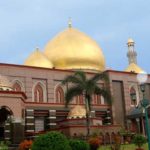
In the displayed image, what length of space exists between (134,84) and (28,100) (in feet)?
42.4

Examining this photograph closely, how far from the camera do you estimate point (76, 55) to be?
4106 cm

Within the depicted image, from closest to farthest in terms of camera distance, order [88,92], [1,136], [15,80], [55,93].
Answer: [88,92], [1,136], [15,80], [55,93]

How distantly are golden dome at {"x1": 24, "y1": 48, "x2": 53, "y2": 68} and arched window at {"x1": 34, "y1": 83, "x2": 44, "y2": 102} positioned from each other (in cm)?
328

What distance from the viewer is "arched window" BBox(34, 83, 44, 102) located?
36281 mm

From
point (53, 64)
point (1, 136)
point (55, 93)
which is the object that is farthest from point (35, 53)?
point (1, 136)

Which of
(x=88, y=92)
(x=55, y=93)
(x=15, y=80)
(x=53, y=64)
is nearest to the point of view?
(x=88, y=92)

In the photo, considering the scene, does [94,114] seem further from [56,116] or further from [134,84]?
[134,84]

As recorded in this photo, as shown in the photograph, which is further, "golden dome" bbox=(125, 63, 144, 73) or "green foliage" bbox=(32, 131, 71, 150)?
"golden dome" bbox=(125, 63, 144, 73)

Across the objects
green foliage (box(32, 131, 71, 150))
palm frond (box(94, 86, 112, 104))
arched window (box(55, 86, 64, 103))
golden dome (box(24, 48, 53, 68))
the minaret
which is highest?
the minaret

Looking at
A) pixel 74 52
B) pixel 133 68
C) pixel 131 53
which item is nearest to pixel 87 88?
pixel 74 52

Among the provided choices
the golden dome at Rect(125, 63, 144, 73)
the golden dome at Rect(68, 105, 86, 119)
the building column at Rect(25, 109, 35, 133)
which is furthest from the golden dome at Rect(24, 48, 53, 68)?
the golden dome at Rect(125, 63, 144, 73)

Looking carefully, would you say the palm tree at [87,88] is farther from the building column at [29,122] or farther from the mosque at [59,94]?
the building column at [29,122]

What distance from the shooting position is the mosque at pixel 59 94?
29269 millimetres

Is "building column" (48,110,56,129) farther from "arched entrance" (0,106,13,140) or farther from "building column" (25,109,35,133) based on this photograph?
"arched entrance" (0,106,13,140)
